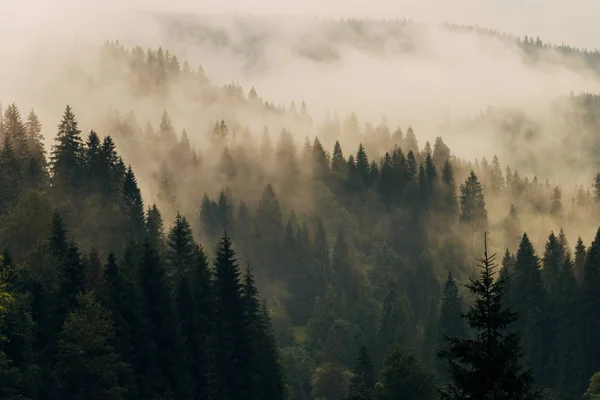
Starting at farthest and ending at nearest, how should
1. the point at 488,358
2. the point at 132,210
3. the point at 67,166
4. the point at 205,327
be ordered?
the point at 67,166 → the point at 132,210 → the point at 205,327 → the point at 488,358

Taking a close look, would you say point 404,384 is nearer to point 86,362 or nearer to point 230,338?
point 230,338

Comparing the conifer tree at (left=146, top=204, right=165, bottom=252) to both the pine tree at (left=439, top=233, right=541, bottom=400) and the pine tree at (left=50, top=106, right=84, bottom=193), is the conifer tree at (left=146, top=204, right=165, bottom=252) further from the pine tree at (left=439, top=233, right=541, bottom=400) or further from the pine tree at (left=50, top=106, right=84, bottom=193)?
the pine tree at (left=439, top=233, right=541, bottom=400)

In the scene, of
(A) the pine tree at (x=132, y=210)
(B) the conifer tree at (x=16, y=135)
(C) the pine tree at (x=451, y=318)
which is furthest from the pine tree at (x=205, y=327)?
(C) the pine tree at (x=451, y=318)

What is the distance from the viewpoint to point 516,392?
33.7m

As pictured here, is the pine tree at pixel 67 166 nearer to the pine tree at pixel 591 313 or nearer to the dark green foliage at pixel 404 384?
the dark green foliage at pixel 404 384

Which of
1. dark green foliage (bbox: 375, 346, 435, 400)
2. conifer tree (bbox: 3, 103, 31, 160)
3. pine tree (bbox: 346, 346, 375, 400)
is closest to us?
dark green foliage (bbox: 375, 346, 435, 400)

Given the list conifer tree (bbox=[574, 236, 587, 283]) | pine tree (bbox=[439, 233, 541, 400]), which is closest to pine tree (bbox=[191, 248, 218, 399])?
pine tree (bbox=[439, 233, 541, 400])

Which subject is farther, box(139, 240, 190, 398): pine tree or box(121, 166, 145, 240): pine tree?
box(121, 166, 145, 240): pine tree

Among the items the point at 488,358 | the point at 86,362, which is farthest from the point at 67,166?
the point at 488,358

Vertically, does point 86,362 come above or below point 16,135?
below

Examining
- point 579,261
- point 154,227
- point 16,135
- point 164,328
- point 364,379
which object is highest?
point 16,135

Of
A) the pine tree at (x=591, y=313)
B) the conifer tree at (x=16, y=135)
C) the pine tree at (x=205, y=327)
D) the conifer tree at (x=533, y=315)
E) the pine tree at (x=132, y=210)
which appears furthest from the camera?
the conifer tree at (x=16, y=135)

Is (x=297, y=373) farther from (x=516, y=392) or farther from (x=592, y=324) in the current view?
(x=516, y=392)

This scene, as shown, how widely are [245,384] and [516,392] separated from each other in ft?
194
